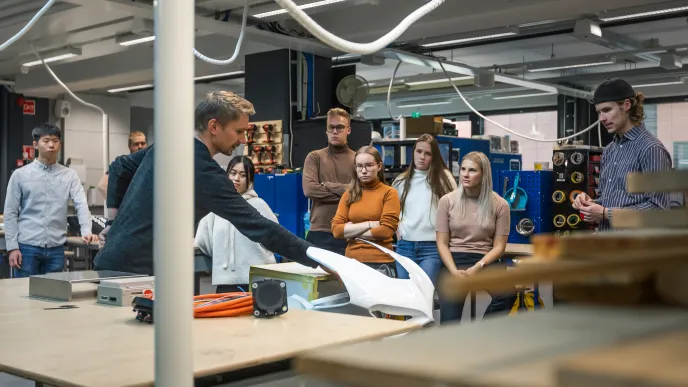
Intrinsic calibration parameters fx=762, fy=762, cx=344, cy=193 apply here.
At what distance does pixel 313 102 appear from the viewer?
9.21 meters

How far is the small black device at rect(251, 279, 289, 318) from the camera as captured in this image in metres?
2.34

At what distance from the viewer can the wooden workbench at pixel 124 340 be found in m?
1.62

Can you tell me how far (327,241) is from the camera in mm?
5387

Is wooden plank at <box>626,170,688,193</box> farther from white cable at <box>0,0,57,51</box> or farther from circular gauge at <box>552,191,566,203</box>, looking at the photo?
circular gauge at <box>552,191,566,203</box>

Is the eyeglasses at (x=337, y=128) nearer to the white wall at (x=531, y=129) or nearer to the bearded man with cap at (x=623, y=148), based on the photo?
the bearded man with cap at (x=623, y=148)

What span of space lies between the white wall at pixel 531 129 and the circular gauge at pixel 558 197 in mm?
9584

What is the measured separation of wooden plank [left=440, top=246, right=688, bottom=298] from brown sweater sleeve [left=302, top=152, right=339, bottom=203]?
4919 mm

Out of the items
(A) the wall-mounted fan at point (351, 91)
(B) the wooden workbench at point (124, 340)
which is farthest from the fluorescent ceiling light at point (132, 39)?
(B) the wooden workbench at point (124, 340)

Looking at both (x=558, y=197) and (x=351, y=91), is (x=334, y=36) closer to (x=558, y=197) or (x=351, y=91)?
(x=558, y=197)

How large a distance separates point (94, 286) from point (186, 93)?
1.64 meters

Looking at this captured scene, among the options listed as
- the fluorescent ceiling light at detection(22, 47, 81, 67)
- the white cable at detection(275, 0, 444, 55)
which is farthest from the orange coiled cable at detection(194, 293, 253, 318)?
the fluorescent ceiling light at detection(22, 47, 81, 67)

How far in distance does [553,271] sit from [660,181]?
0.15 meters

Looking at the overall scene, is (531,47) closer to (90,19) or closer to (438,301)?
(90,19)

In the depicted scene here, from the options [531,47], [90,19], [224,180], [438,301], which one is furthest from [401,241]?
[531,47]
